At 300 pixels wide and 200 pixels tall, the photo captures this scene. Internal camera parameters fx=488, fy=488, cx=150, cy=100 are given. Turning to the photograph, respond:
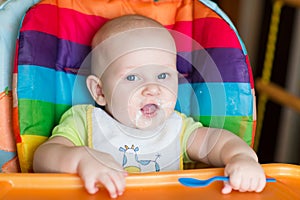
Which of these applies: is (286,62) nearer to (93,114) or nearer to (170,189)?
(93,114)

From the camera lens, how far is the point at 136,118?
883mm

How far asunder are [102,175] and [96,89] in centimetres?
29

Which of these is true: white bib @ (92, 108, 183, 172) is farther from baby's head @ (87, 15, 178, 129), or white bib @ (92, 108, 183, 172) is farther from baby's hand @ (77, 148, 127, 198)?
baby's hand @ (77, 148, 127, 198)

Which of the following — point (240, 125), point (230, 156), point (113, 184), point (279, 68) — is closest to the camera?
point (113, 184)

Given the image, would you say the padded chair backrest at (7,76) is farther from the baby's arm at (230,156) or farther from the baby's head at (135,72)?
the baby's arm at (230,156)

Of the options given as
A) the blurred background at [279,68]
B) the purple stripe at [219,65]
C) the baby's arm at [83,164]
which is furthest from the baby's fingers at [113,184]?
the blurred background at [279,68]

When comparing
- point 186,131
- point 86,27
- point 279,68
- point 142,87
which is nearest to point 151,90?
point 142,87

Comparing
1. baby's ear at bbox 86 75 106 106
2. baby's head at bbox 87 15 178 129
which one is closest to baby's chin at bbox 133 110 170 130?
baby's head at bbox 87 15 178 129

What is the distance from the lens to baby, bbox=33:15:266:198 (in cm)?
87

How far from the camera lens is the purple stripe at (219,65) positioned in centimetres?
98

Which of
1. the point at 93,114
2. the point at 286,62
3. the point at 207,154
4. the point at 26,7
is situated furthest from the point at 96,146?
the point at 286,62

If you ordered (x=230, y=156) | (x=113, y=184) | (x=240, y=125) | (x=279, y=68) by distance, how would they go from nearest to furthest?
(x=113, y=184) < (x=230, y=156) < (x=240, y=125) < (x=279, y=68)

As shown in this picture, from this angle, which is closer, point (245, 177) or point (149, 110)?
point (245, 177)

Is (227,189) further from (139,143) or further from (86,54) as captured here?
(86,54)
